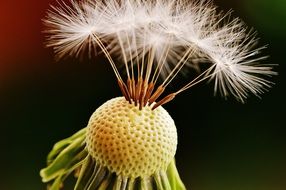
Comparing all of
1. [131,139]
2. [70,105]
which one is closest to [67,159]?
[131,139]

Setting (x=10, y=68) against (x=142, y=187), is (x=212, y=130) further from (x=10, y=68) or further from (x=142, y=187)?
(x=142, y=187)

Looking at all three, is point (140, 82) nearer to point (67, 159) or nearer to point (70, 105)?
point (67, 159)

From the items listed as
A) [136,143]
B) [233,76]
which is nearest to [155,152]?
[136,143]

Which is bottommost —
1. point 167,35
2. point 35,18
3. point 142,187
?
point 142,187

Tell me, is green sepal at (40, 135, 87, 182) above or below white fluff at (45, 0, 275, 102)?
below

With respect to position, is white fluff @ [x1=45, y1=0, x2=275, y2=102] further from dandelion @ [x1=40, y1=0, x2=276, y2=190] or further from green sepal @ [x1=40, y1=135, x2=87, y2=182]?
green sepal @ [x1=40, y1=135, x2=87, y2=182]

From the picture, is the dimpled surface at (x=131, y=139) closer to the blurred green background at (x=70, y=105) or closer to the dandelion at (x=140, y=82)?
the dandelion at (x=140, y=82)

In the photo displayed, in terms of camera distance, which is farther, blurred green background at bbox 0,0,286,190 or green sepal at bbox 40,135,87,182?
blurred green background at bbox 0,0,286,190

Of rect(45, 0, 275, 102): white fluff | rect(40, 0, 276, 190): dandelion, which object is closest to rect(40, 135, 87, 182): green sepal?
rect(40, 0, 276, 190): dandelion
